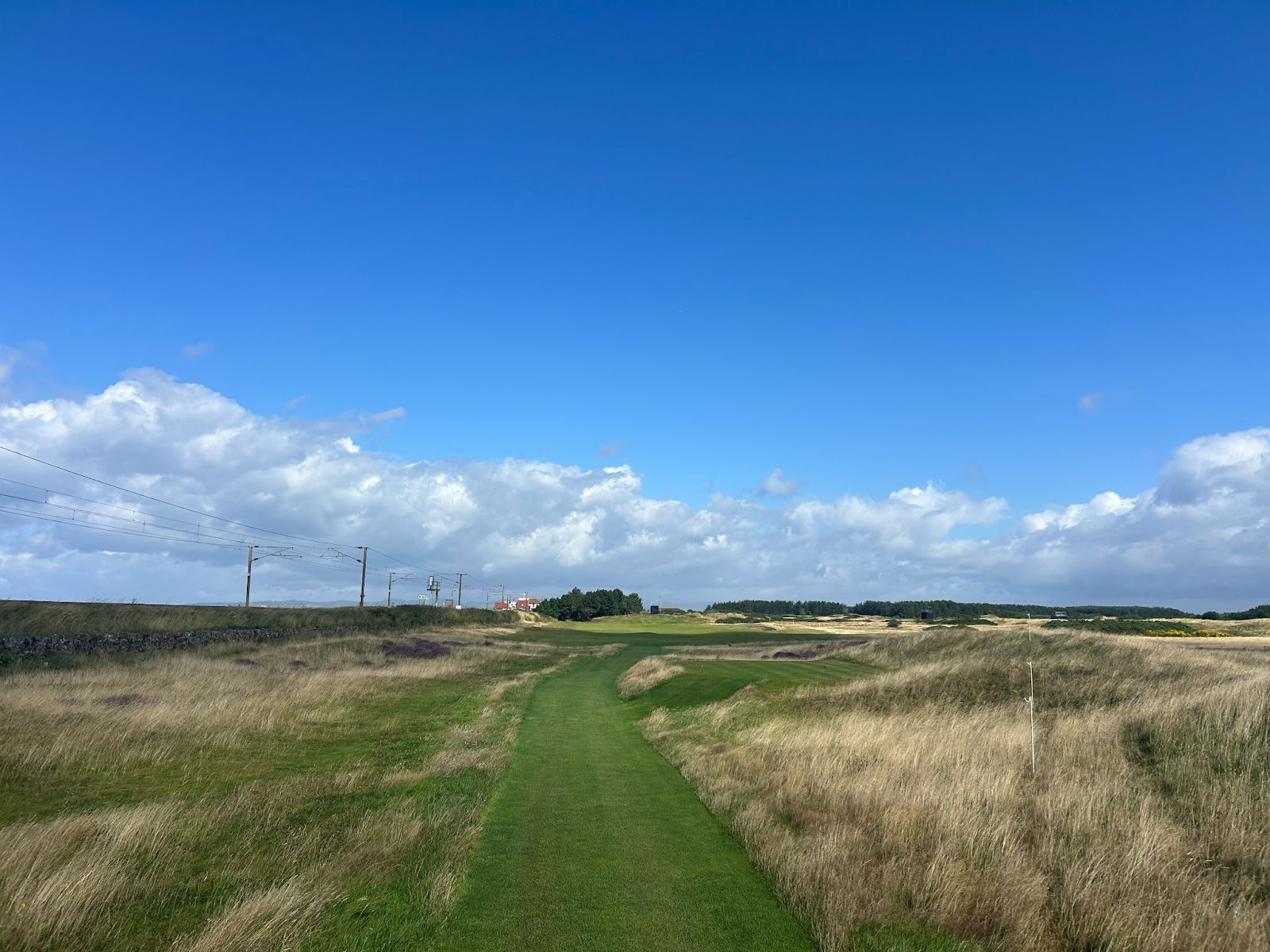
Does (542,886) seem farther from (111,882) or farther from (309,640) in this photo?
(309,640)

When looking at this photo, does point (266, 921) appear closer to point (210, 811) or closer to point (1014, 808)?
point (210, 811)

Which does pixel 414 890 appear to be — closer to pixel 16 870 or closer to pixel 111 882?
pixel 111 882

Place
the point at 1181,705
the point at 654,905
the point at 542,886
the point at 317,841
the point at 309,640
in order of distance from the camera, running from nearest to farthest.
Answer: the point at 654,905 < the point at 542,886 < the point at 317,841 < the point at 1181,705 < the point at 309,640

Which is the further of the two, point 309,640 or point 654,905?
point 309,640

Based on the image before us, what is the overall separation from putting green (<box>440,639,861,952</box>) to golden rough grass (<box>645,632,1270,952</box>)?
0.61 m

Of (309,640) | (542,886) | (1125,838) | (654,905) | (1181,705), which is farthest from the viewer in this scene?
(309,640)

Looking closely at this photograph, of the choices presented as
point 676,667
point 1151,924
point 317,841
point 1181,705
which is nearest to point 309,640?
point 676,667

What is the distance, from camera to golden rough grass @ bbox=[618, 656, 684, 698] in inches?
1299

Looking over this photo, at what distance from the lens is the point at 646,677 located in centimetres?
3588

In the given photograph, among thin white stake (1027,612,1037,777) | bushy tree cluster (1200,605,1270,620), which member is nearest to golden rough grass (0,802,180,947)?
thin white stake (1027,612,1037,777)

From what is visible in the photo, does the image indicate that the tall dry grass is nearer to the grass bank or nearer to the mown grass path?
the mown grass path

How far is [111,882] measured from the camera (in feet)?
29.7

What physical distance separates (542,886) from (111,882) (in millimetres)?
5001

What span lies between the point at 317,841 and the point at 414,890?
9.32 feet
